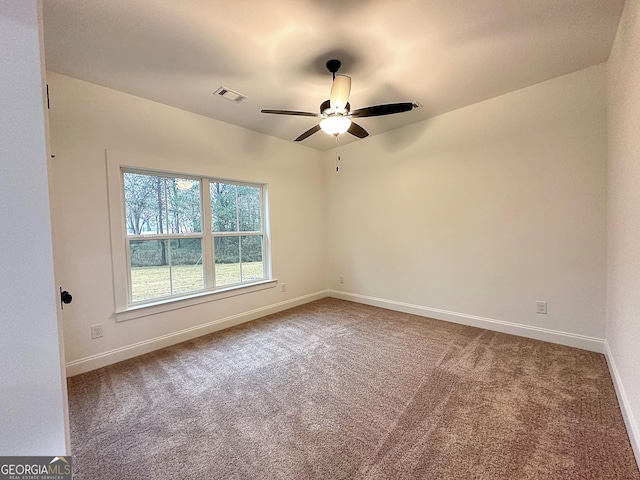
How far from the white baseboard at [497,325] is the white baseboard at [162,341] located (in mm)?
1598

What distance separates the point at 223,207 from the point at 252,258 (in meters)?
0.85

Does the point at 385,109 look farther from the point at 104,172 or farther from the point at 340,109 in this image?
the point at 104,172

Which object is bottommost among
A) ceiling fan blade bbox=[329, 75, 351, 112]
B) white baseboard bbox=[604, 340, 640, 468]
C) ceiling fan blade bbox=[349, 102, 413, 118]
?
white baseboard bbox=[604, 340, 640, 468]

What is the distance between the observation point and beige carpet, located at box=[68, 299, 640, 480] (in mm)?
1416

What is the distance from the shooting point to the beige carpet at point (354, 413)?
1416 millimetres

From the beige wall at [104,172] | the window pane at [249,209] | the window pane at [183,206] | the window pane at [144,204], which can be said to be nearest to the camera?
the beige wall at [104,172]

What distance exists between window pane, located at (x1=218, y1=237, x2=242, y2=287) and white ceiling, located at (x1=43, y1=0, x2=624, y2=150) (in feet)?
5.59

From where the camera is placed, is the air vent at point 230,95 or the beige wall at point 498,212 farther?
the air vent at point 230,95

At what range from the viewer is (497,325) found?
10.2 ft

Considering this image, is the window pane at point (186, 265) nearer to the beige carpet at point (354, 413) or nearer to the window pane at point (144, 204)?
the window pane at point (144, 204)

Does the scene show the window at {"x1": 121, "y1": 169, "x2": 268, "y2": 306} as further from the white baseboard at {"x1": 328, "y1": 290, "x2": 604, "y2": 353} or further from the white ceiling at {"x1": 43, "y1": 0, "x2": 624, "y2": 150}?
the white baseboard at {"x1": 328, "y1": 290, "x2": 604, "y2": 353}

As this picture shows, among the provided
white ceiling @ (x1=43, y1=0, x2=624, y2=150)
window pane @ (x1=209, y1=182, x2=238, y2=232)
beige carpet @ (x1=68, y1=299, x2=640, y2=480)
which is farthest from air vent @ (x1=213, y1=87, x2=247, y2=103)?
beige carpet @ (x1=68, y1=299, x2=640, y2=480)

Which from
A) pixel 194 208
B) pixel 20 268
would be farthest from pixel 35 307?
pixel 194 208

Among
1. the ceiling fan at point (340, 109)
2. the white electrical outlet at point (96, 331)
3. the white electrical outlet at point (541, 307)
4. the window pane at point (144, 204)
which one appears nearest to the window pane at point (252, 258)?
the window pane at point (144, 204)
